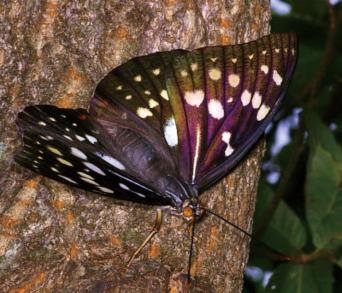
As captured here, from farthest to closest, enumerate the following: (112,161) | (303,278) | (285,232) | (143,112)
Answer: (285,232)
(303,278)
(143,112)
(112,161)

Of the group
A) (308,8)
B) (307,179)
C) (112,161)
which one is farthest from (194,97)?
(308,8)

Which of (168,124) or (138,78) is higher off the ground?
(138,78)

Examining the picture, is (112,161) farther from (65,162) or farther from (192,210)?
(192,210)

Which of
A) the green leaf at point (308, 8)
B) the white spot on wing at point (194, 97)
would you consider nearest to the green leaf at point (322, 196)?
the white spot on wing at point (194, 97)

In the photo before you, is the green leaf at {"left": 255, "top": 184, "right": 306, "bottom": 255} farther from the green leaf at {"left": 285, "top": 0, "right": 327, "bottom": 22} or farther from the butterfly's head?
the green leaf at {"left": 285, "top": 0, "right": 327, "bottom": 22}

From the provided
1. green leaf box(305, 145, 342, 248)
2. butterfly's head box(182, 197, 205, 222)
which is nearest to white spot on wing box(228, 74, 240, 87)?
butterfly's head box(182, 197, 205, 222)

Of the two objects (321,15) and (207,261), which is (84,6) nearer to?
(207,261)
